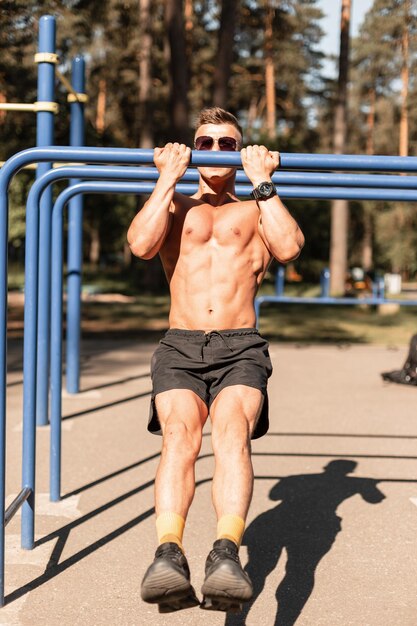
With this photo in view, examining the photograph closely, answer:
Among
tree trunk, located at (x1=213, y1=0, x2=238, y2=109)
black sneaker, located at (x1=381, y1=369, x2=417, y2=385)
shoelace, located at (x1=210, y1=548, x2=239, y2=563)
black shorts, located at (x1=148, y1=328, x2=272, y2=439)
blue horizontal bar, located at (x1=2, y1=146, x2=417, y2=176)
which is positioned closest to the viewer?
shoelace, located at (x1=210, y1=548, x2=239, y2=563)

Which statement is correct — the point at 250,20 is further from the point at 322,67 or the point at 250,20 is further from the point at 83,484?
the point at 83,484

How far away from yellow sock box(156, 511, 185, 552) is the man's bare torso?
736 mm

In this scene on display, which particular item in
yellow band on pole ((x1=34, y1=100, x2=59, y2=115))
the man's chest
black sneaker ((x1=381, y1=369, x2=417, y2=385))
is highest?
yellow band on pole ((x1=34, y1=100, x2=59, y2=115))

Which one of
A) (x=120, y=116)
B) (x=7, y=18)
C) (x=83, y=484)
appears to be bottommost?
(x=83, y=484)

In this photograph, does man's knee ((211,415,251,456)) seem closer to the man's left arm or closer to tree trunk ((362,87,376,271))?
the man's left arm

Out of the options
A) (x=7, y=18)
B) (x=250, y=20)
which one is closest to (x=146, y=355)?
(x=7, y=18)

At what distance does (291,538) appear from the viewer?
401 cm

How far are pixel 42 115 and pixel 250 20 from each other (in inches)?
932

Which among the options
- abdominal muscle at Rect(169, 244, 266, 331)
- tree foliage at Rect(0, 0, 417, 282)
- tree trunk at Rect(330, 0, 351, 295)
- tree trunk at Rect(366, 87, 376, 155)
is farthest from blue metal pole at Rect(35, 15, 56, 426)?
tree trunk at Rect(366, 87, 376, 155)

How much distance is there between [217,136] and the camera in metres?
3.16

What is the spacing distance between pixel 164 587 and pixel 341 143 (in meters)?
20.1

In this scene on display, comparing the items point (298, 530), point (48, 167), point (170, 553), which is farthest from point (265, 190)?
point (48, 167)

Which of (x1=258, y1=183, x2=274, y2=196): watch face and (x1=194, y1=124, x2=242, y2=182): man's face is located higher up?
(x1=194, y1=124, x2=242, y2=182): man's face

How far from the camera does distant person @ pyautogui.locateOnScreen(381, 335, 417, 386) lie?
840cm
